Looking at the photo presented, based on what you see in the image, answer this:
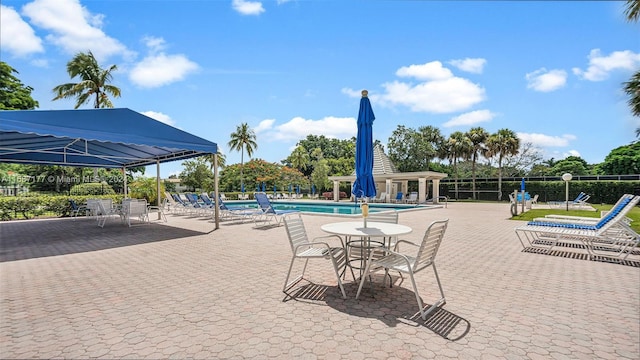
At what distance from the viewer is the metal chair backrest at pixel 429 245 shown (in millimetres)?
3342

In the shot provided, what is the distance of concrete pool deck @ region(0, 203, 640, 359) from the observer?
2623 mm

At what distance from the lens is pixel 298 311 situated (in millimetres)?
3383

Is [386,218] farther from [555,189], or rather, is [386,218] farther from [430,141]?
[430,141]

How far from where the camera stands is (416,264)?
3.38 m

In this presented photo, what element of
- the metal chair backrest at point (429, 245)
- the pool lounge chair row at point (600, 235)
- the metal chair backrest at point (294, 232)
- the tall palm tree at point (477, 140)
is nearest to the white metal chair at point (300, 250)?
the metal chair backrest at point (294, 232)

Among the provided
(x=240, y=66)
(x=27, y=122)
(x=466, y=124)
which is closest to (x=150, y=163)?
(x=240, y=66)

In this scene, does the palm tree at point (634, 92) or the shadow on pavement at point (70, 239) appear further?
the palm tree at point (634, 92)

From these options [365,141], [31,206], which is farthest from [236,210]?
[31,206]

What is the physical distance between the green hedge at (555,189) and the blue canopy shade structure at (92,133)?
29.4m

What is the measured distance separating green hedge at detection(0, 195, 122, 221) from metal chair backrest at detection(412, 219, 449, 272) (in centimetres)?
1695

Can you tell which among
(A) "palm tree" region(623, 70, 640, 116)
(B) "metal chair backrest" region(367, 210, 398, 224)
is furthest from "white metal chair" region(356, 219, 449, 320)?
(A) "palm tree" region(623, 70, 640, 116)

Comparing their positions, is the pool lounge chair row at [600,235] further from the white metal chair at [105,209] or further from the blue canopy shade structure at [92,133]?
the white metal chair at [105,209]

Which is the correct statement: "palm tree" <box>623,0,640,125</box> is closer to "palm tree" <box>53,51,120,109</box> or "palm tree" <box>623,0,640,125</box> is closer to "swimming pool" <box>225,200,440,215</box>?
"swimming pool" <box>225,200,440,215</box>

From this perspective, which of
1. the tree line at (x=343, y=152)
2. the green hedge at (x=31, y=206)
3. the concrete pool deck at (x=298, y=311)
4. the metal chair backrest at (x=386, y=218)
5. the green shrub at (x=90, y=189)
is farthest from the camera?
the tree line at (x=343, y=152)
